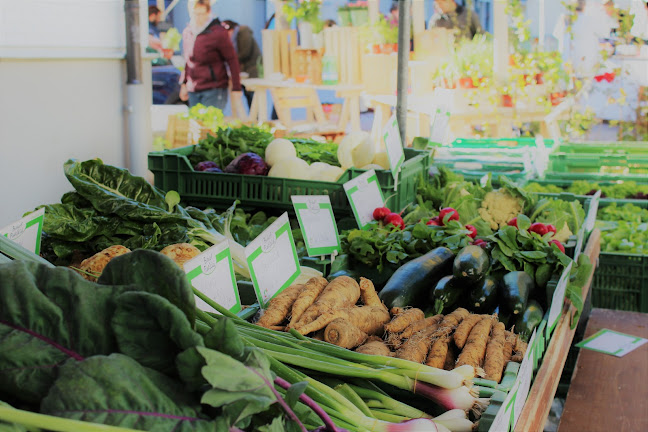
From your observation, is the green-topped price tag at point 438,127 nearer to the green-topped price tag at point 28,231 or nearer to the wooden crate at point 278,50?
the green-topped price tag at point 28,231

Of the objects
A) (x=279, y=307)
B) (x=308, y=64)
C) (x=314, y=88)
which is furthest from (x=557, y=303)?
(x=308, y=64)

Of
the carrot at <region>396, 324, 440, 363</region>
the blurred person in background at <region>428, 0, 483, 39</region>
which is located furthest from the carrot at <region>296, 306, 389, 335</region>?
the blurred person in background at <region>428, 0, 483, 39</region>

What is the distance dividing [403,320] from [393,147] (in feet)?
4.44

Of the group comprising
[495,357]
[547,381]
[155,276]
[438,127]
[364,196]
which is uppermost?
[438,127]

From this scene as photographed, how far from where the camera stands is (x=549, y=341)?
2.10m

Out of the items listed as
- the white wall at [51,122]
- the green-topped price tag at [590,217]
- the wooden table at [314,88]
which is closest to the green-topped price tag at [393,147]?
the green-topped price tag at [590,217]

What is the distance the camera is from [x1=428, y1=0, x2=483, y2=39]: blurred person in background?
9.34m

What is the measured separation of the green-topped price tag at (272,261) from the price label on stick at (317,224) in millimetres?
262

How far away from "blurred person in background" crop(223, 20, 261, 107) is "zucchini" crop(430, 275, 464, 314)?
7304 mm

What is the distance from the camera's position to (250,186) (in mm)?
3221

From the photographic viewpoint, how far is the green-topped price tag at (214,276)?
1.71 metres

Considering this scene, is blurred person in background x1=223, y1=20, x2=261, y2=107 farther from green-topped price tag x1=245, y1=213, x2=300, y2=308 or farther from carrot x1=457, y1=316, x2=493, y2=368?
carrot x1=457, y1=316, x2=493, y2=368

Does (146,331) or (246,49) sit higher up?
(246,49)

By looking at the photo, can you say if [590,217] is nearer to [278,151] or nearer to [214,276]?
[278,151]
